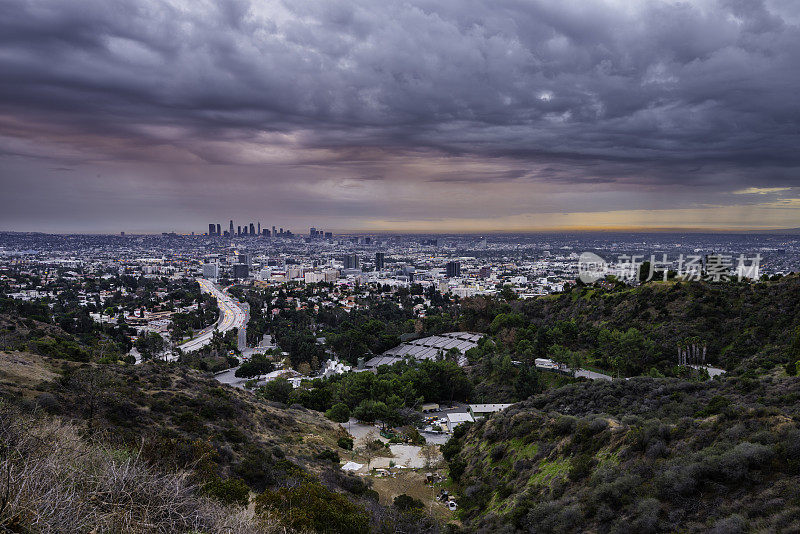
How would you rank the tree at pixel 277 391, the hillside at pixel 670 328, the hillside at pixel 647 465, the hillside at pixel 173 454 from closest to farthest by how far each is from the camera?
1. the hillside at pixel 173 454
2. the hillside at pixel 647 465
3. the hillside at pixel 670 328
4. the tree at pixel 277 391

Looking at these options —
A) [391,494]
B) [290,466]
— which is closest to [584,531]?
[391,494]

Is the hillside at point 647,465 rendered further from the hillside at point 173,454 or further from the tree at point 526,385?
the tree at point 526,385

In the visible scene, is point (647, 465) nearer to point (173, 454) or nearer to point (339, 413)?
point (173, 454)

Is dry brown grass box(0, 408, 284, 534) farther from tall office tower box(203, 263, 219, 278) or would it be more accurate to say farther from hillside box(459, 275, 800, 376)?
tall office tower box(203, 263, 219, 278)

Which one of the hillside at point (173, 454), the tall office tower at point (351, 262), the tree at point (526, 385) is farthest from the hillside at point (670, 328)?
the tall office tower at point (351, 262)

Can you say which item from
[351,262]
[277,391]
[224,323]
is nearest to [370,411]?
[277,391]

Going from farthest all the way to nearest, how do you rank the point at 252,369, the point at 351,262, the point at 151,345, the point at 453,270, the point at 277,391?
1. the point at 351,262
2. the point at 453,270
3. the point at 151,345
4. the point at 252,369
5. the point at 277,391

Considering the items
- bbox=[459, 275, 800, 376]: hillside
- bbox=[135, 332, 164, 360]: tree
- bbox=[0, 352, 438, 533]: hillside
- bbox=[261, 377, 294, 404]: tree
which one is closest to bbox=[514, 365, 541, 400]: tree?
bbox=[459, 275, 800, 376]: hillside
